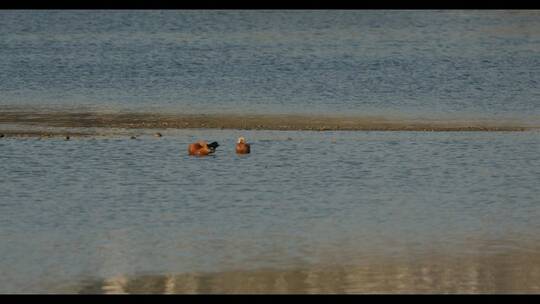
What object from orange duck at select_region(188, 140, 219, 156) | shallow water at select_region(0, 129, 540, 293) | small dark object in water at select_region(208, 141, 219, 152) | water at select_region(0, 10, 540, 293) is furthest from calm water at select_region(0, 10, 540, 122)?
orange duck at select_region(188, 140, 219, 156)

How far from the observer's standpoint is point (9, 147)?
101 feet

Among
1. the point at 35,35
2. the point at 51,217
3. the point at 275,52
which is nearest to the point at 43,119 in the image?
the point at 51,217

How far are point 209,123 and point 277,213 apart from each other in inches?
499

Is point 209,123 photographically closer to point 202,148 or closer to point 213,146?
point 213,146

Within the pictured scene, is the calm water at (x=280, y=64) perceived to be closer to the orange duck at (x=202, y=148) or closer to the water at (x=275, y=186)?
the water at (x=275, y=186)

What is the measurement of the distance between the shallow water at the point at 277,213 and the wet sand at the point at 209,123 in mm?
1261

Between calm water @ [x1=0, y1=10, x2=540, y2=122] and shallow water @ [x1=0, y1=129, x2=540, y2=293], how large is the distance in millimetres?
7825

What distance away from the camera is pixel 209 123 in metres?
35.7

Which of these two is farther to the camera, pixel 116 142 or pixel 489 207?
pixel 116 142

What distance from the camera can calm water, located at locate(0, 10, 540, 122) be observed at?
1613 inches

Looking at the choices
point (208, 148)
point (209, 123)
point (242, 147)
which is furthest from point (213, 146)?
point (209, 123)

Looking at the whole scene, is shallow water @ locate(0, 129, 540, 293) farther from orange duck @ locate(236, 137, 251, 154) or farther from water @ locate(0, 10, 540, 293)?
orange duck @ locate(236, 137, 251, 154)

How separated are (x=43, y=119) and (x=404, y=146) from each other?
9.99 metres
